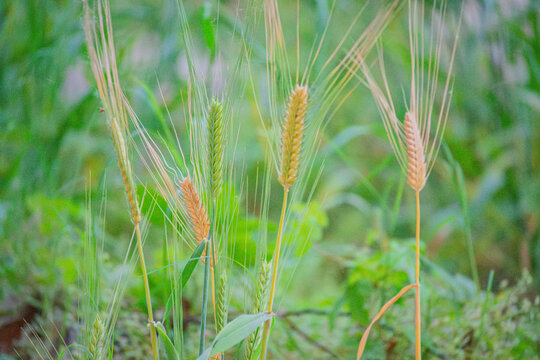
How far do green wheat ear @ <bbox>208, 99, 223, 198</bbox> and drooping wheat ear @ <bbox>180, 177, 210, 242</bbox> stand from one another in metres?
0.03

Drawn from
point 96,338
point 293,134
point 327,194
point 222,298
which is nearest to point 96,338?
point 96,338

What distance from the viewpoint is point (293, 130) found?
337 millimetres

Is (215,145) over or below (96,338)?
over

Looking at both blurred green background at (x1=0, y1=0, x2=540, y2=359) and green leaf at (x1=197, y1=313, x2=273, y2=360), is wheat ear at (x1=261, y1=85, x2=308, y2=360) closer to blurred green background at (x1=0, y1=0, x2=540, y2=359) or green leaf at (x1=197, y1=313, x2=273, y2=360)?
green leaf at (x1=197, y1=313, x2=273, y2=360)

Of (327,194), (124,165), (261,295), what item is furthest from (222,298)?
(327,194)

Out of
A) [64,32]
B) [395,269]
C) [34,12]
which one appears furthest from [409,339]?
[34,12]

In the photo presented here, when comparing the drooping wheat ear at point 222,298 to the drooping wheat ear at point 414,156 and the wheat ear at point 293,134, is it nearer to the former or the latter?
the wheat ear at point 293,134

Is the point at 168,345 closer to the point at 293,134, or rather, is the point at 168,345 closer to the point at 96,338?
the point at 96,338

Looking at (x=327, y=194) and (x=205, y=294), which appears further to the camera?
(x=327, y=194)

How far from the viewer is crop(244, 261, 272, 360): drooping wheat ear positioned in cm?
37

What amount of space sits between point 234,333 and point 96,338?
0.42ft

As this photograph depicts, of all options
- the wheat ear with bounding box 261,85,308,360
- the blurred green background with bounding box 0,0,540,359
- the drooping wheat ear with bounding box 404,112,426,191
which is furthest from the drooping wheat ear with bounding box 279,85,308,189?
the blurred green background with bounding box 0,0,540,359

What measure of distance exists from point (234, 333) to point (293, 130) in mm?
157

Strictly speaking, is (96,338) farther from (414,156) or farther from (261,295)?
(414,156)
